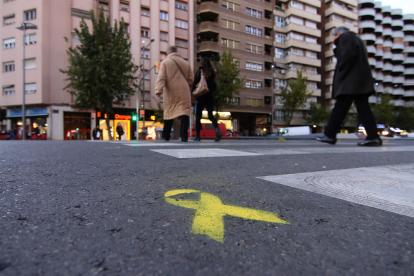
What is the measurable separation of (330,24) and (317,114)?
19114mm

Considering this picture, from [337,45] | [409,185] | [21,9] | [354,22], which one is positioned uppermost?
[354,22]

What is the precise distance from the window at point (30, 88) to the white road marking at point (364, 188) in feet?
104

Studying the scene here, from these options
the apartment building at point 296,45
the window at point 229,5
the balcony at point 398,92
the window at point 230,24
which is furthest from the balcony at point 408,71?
the window at point 229,5

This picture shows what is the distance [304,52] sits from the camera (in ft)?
150

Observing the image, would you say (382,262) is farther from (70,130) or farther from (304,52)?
(304,52)

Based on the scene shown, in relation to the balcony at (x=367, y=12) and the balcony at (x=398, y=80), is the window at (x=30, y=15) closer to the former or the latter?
the balcony at (x=367, y=12)

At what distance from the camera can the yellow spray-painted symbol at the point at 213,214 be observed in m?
0.85

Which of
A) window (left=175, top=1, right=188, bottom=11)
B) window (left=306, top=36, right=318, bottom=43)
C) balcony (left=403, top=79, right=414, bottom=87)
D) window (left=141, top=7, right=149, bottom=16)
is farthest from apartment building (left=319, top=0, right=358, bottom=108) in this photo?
window (left=141, top=7, right=149, bottom=16)

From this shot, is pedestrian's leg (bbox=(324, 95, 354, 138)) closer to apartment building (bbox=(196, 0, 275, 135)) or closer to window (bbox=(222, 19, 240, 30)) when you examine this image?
apartment building (bbox=(196, 0, 275, 135))

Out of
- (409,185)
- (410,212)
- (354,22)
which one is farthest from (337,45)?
(354,22)

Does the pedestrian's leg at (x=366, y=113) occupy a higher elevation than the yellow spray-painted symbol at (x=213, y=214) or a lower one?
higher

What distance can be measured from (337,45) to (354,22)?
58.8 m

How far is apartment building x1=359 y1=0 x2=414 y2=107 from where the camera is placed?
176ft

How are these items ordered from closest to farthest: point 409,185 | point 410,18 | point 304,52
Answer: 1. point 409,185
2. point 304,52
3. point 410,18
